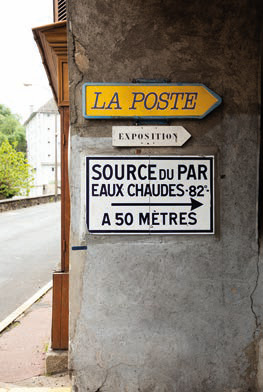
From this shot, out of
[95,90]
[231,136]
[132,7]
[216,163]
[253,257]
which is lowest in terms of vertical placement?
[253,257]

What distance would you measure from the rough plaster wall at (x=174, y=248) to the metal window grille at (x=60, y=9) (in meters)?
3.03

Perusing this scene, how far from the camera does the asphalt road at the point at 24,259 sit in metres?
7.62

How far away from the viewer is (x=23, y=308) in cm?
644

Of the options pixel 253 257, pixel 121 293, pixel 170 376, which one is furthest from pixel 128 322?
pixel 253 257

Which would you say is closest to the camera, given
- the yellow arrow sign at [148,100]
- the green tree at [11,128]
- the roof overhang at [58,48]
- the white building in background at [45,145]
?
the yellow arrow sign at [148,100]

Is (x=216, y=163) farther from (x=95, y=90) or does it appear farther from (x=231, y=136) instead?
(x=95, y=90)

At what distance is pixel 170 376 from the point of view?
3.15m

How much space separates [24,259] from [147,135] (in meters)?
8.32

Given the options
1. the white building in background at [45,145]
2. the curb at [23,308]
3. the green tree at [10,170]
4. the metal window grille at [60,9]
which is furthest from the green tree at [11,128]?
the metal window grille at [60,9]

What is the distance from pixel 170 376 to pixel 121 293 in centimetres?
73

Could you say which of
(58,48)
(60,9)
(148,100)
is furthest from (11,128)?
(148,100)

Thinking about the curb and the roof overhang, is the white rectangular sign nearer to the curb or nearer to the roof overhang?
the roof overhang

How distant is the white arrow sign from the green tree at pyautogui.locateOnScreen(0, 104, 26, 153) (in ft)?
239

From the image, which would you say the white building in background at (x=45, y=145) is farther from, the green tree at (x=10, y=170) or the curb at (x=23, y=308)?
the curb at (x=23, y=308)
